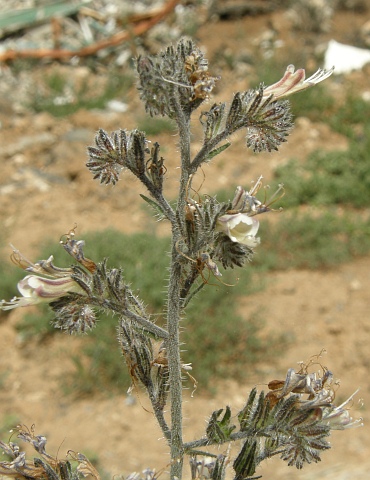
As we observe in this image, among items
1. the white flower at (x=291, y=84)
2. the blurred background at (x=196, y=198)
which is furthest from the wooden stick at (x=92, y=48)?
the white flower at (x=291, y=84)

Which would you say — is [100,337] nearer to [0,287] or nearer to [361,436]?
[0,287]

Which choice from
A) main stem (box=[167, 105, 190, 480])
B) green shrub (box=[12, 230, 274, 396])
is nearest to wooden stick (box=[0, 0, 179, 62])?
green shrub (box=[12, 230, 274, 396])

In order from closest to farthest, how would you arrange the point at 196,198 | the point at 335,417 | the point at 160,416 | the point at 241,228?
the point at 241,228
the point at 335,417
the point at 160,416
the point at 196,198

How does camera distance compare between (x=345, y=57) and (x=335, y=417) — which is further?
(x=345, y=57)

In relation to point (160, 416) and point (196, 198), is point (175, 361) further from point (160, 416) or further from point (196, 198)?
point (196, 198)

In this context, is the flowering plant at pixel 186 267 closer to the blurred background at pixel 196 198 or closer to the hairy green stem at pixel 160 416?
the hairy green stem at pixel 160 416

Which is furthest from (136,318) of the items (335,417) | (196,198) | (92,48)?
(92,48)

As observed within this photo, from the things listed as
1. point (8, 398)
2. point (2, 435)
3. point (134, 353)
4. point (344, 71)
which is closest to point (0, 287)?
point (8, 398)
